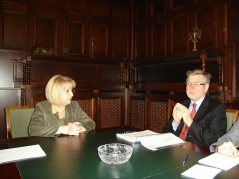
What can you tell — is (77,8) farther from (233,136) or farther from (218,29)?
(233,136)

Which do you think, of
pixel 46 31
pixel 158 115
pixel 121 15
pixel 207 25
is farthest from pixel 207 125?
pixel 121 15

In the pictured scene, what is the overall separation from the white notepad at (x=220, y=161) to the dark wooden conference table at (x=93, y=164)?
0.03 m

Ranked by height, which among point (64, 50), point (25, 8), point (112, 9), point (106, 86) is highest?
point (112, 9)

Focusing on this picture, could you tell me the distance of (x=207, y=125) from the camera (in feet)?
6.30

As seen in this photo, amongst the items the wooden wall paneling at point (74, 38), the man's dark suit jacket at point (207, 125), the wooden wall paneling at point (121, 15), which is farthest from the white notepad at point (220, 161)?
the wooden wall paneling at point (121, 15)

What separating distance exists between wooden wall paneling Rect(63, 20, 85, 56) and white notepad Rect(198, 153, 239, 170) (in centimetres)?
398

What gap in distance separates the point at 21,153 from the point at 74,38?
12.5 ft

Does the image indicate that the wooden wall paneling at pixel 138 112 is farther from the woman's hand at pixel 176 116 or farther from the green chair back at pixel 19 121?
the green chair back at pixel 19 121

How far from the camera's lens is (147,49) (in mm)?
5047

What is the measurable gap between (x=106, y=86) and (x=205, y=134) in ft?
10.4

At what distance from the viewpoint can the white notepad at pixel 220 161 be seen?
107 cm

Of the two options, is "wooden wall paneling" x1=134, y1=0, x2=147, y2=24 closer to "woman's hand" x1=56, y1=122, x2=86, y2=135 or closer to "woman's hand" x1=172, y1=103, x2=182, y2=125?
"woman's hand" x1=172, y1=103, x2=182, y2=125

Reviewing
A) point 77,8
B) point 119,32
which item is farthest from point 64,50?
point 119,32

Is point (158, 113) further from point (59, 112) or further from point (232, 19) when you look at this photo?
point (59, 112)
